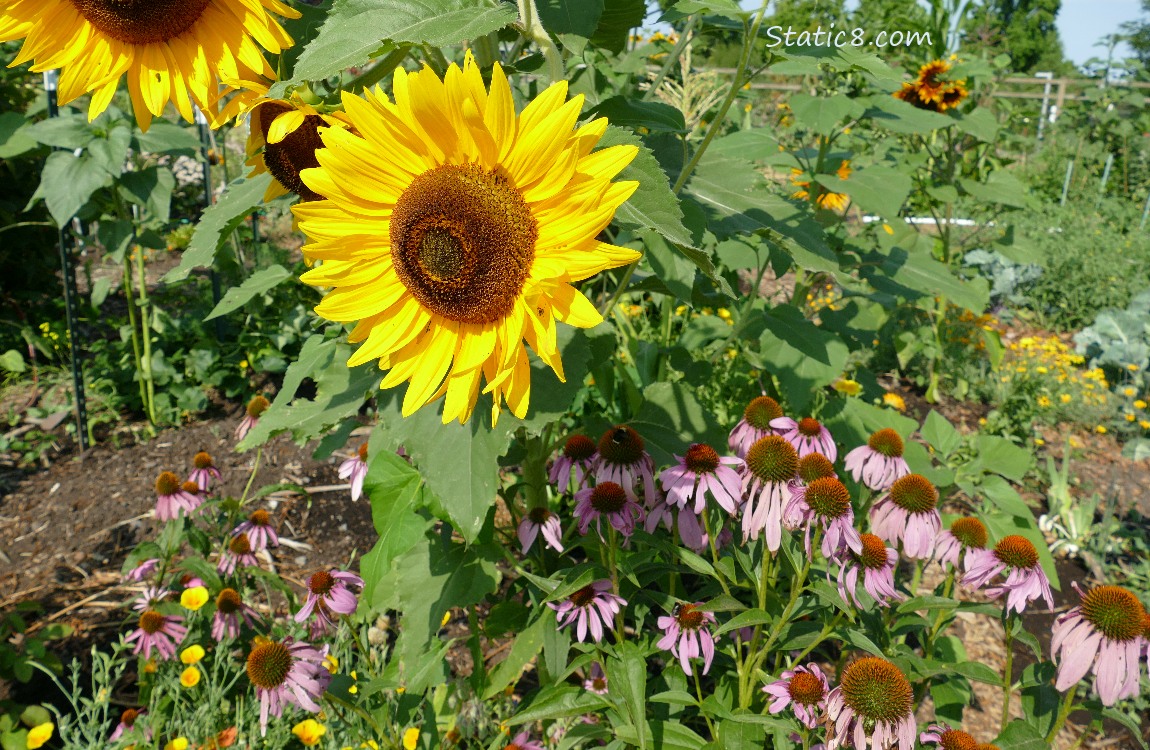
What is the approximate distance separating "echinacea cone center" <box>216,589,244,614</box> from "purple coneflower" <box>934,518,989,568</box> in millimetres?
1700

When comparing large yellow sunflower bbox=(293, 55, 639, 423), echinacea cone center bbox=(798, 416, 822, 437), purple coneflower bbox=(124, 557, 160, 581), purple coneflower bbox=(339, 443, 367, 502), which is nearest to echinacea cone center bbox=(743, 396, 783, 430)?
echinacea cone center bbox=(798, 416, 822, 437)

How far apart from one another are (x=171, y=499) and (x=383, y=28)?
1713 mm

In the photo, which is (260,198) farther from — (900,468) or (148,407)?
(148,407)

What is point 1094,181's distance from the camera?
31.7ft

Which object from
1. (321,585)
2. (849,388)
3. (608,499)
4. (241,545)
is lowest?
(241,545)

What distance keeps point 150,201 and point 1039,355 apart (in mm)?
5423

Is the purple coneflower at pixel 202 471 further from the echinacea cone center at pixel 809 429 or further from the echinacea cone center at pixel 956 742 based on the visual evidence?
the echinacea cone center at pixel 956 742

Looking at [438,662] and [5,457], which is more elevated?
[438,662]

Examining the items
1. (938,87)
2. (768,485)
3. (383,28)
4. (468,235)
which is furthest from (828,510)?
(938,87)

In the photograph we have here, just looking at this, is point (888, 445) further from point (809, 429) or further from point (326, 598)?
point (326, 598)

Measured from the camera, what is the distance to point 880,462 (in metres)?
1.83

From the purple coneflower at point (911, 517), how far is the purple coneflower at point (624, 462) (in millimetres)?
493

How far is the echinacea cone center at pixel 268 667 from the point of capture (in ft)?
5.36

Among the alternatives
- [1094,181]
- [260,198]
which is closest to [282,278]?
[260,198]
